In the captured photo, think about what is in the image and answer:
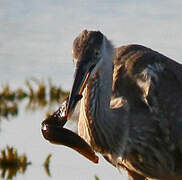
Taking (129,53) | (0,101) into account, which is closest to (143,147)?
(129,53)

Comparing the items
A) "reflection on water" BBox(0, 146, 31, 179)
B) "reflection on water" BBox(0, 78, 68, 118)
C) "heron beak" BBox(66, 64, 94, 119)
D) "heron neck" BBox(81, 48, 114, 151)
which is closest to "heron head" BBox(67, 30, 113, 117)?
"heron beak" BBox(66, 64, 94, 119)

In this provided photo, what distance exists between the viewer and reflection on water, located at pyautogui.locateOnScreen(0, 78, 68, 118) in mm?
13703

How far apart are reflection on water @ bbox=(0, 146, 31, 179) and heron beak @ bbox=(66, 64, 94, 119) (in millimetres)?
1684

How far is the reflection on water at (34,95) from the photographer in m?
13.7

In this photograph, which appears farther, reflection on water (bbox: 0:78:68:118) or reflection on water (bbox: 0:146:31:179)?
reflection on water (bbox: 0:78:68:118)

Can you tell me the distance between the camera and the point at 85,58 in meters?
9.18

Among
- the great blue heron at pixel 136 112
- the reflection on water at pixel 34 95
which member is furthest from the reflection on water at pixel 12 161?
the reflection on water at pixel 34 95

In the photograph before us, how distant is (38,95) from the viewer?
14359mm

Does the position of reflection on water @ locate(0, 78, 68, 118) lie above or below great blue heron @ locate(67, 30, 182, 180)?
below

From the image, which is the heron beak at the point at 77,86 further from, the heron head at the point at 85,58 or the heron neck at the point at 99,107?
the heron neck at the point at 99,107

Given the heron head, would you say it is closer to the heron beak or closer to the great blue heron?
the heron beak

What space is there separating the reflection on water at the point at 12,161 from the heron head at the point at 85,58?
1640mm

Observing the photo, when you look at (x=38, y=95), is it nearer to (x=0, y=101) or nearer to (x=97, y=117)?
(x=0, y=101)

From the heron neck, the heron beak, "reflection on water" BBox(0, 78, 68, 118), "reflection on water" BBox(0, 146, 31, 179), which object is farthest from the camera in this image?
"reflection on water" BBox(0, 78, 68, 118)
